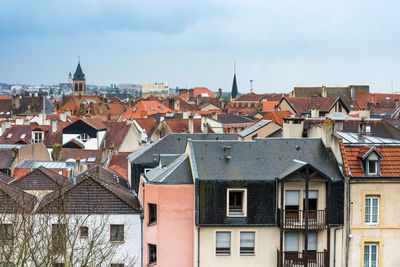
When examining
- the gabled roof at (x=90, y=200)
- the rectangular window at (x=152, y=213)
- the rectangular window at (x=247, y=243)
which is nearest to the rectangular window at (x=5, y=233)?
the gabled roof at (x=90, y=200)

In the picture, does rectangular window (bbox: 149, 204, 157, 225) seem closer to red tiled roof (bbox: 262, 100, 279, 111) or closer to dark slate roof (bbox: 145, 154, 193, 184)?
dark slate roof (bbox: 145, 154, 193, 184)

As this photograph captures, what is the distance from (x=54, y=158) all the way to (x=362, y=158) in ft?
133

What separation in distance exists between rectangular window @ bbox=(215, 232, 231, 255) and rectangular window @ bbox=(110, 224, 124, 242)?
5341mm

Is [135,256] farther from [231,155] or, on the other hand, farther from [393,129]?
[393,129]

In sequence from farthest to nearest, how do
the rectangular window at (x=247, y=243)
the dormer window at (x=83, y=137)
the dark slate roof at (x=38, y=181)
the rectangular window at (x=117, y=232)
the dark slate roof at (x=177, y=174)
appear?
the dormer window at (x=83, y=137)
the dark slate roof at (x=38, y=181)
the rectangular window at (x=117, y=232)
the dark slate roof at (x=177, y=174)
the rectangular window at (x=247, y=243)

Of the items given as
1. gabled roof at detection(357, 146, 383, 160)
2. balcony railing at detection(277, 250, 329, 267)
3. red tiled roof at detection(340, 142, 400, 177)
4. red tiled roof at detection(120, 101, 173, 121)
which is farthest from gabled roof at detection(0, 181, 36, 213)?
red tiled roof at detection(120, 101, 173, 121)

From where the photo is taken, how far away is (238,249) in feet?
92.1

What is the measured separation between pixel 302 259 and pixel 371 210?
435 centimetres

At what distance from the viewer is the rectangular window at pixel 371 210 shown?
28312 millimetres

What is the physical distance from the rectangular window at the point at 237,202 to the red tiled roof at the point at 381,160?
215 inches

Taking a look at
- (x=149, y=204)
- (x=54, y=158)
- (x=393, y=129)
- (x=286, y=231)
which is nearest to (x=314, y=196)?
(x=286, y=231)

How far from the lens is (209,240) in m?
28.0

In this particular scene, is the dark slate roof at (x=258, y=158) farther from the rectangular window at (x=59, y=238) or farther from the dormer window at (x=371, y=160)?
the rectangular window at (x=59, y=238)

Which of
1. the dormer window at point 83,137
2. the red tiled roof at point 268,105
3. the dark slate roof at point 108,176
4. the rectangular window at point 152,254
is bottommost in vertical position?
the rectangular window at point 152,254
